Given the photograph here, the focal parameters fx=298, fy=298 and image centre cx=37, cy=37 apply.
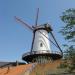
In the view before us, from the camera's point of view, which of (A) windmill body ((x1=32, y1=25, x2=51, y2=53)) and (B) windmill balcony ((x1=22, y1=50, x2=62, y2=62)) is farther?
(A) windmill body ((x1=32, y1=25, x2=51, y2=53))

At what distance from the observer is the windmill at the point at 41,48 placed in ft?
176

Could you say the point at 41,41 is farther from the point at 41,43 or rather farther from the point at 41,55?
the point at 41,55

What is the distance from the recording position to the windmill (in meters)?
53.5

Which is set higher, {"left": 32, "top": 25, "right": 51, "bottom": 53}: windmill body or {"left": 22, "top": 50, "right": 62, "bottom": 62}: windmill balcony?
{"left": 32, "top": 25, "right": 51, "bottom": 53}: windmill body

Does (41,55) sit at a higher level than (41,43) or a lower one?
lower

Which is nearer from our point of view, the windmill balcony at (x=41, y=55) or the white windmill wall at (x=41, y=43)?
the windmill balcony at (x=41, y=55)

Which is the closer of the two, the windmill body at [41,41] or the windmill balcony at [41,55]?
the windmill balcony at [41,55]

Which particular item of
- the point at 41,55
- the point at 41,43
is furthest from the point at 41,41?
the point at 41,55

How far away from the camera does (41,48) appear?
55.2 metres

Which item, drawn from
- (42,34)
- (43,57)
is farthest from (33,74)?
(42,34)

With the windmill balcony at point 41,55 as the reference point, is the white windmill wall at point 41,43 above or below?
above

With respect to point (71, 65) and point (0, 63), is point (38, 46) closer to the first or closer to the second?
point (0, 63)

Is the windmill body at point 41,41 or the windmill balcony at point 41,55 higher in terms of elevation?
the windmill body at point 41,41

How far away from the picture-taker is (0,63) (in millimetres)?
61219
